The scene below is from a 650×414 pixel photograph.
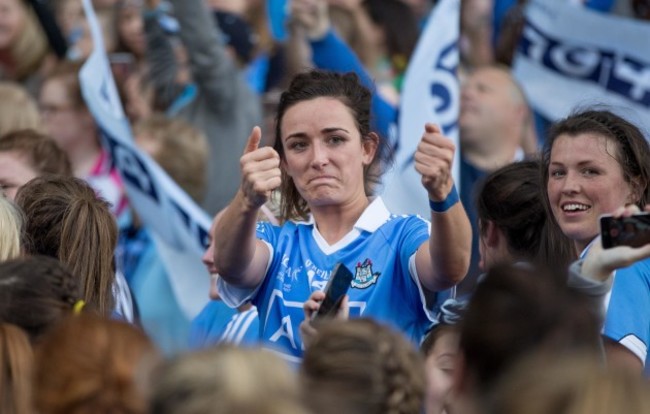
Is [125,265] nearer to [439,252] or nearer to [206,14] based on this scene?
[206,14]

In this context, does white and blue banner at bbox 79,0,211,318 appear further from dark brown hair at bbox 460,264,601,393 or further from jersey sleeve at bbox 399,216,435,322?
dark brown hair at bbox 460,264,601,393

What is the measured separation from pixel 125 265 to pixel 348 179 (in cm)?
320

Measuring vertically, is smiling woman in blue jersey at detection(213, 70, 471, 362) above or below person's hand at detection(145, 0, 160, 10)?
below

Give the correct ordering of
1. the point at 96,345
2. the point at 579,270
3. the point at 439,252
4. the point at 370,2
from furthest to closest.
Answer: the point at 370,2 < the point at 439,252 < the point at 579,270 < the point at 96,345

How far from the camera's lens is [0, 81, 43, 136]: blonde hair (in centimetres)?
714

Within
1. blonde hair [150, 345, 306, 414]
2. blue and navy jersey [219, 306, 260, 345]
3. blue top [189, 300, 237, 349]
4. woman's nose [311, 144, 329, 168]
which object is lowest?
blue top [189, 300, 237, 349]

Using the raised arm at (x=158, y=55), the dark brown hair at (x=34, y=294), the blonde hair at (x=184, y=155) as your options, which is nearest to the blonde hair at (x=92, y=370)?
the dark brown hair at (x=34, y=294)

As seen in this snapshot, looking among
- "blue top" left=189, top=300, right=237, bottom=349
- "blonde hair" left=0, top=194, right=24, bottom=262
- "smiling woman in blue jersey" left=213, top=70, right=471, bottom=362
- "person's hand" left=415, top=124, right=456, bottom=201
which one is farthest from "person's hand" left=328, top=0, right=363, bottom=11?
"person's hand" left=415, top=124, right=456, bottom=201

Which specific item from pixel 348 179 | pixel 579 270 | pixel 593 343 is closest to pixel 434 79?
pixel 348 179

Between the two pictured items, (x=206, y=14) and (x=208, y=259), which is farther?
(x=206, y=14)

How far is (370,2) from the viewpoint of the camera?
837 centimetres

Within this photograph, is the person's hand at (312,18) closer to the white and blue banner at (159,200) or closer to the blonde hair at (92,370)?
the white and blue banner at (159,200)

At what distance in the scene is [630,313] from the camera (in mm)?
3943

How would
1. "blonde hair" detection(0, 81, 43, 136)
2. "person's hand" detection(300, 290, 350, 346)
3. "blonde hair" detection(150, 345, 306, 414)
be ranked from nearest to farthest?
"blonde hair" detection(150, 345, 306, 414) → "person's hand" detection(300, 290, 350, 346) → "blonde hair" detection(0, 81, 43, 136)
